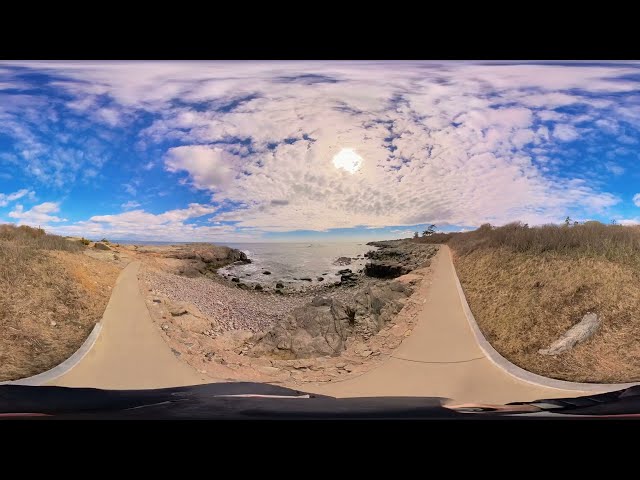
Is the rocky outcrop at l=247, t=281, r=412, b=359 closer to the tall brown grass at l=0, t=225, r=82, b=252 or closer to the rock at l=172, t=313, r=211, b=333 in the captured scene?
the rock at l=172, t=313, r=211, b=333

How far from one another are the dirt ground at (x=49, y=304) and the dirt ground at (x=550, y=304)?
222cm

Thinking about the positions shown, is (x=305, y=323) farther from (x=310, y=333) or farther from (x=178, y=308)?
(x=178, y=308)

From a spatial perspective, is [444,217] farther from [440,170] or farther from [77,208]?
[77,208]

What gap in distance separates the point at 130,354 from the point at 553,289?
2.57 m

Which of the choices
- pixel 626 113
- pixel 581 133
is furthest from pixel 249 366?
pixel 626 113

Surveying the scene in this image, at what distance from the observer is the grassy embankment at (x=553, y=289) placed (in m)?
2.94

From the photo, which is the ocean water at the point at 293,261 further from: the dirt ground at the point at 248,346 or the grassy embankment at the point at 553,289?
the grassy embankment at the point at 553,289

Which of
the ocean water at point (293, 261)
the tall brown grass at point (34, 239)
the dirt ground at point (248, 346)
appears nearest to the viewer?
the dirt ground at point (248, 346)

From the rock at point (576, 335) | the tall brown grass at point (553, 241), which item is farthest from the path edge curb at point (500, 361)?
the tall brown grass at point (553, 241)

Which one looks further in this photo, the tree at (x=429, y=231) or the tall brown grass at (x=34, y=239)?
the tall brown grass at (x=34, y=239)

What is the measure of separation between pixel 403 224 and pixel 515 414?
1438 mm

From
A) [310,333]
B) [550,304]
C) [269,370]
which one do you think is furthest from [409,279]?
[269,370]

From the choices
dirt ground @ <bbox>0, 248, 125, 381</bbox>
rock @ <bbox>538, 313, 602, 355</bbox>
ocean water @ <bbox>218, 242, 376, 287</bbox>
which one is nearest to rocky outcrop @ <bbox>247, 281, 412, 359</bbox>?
ocean water @ <bbox>218, 242, 376, 287</bbox>

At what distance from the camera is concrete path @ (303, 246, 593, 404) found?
115 inches
